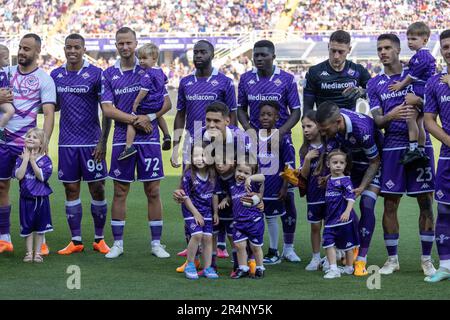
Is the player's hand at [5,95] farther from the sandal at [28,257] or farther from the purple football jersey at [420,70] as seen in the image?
the purple football jersey at [420,70]

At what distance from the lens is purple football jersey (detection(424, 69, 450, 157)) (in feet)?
24.7

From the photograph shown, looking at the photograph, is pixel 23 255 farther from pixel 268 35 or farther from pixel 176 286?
pixel 268 35

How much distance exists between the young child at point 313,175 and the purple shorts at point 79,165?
2423 mm

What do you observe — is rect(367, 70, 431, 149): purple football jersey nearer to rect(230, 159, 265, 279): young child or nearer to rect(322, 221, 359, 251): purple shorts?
rect(322, 221, 359, 251): purple shorts

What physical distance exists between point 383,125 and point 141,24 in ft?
120

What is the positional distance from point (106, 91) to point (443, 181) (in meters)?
3.77

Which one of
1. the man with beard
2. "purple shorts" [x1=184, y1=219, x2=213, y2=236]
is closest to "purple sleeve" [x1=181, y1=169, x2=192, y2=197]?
"purple shorts" [x1=184, y1=219, x2=213, y2=236]

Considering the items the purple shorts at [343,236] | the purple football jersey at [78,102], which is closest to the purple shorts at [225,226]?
the purple shorts at [343,236]

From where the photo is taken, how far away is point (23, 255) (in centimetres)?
909

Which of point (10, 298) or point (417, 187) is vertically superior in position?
point (417, 187)

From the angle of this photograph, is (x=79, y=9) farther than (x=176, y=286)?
Yes

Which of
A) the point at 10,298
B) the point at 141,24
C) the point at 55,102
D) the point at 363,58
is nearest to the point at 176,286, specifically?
the point at 10,298

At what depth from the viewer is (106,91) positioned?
9.19m

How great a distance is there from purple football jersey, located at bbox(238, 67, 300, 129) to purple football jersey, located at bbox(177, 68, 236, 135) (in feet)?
0.70
